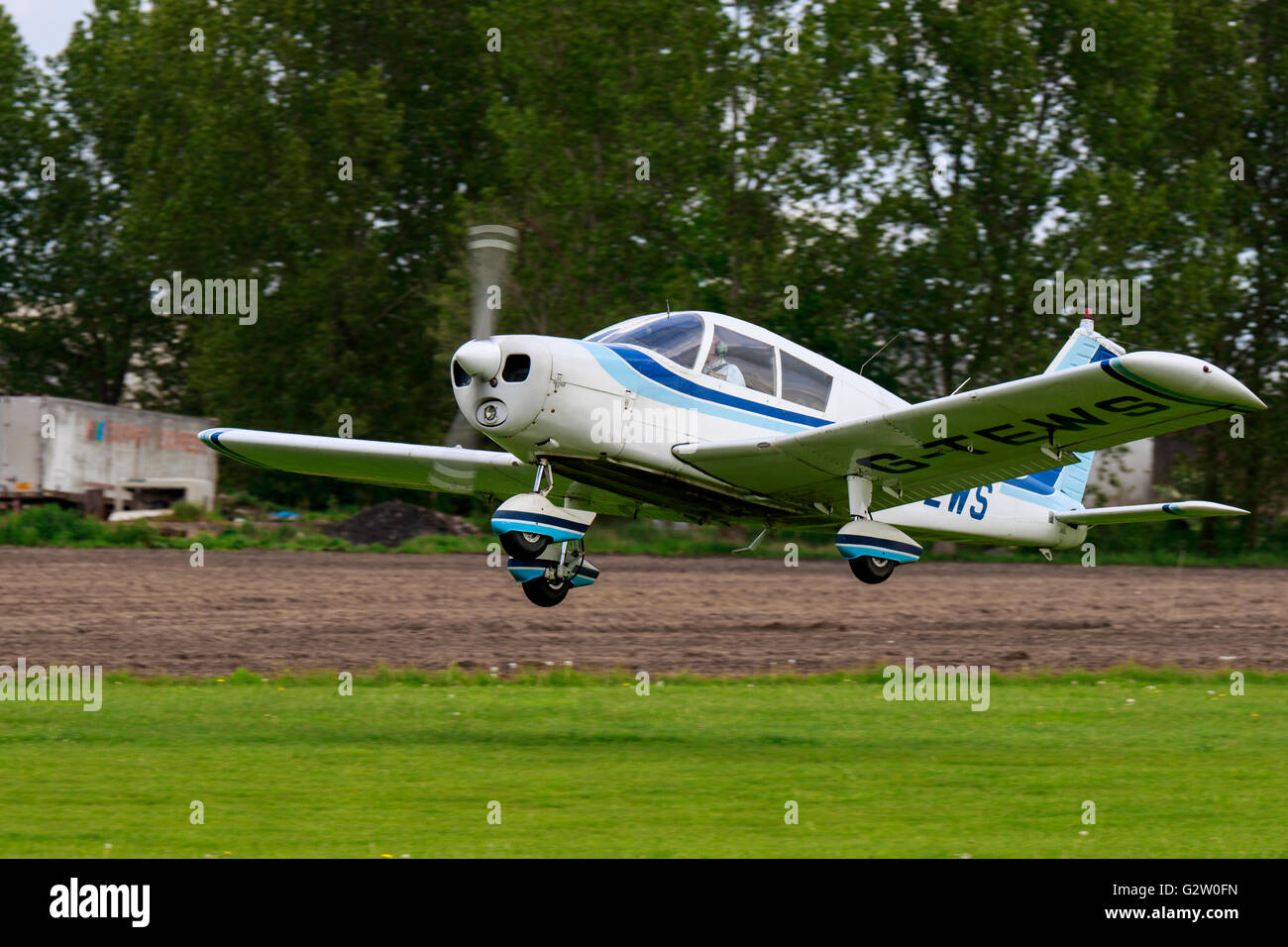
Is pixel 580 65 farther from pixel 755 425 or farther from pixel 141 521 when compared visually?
pixel 755 425

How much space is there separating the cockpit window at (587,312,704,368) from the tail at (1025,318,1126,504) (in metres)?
4.54

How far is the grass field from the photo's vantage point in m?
9.60

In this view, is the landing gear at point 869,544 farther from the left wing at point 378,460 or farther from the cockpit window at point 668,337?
the left wing at point 378,460

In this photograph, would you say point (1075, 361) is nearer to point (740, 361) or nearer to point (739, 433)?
point (740, 361)

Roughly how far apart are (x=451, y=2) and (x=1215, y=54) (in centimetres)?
2700

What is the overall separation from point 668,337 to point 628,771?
13.1ft

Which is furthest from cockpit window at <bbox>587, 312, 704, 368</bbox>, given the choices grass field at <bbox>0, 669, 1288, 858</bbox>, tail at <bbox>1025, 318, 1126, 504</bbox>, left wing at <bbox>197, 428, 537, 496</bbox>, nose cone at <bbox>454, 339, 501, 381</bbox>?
tail at <bbox>1025, 318, 1126, 504</bbox>

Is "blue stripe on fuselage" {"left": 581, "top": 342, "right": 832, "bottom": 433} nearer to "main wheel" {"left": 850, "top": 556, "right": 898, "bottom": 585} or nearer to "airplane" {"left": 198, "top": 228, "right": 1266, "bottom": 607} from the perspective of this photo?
"airplane" {"left": 198, "top": 228, "right": 1266, "bottom": 607}

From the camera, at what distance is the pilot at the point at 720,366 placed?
1338cm

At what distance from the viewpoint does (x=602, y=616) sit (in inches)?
1029

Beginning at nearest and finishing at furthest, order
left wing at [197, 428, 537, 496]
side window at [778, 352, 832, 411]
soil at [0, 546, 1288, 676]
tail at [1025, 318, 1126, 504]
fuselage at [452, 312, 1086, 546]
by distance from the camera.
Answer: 1. fuselage at [452, 312, 1086, 546]
2. side window at [778, 352, 832, 411]
3. left wing at [197, 428, 537, 496]
4. tail at [1025, 318, 1126, 504]
5. soil at [0, 546, 1288, 676]

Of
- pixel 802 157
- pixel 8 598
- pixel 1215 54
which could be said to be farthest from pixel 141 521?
pixel 1215 54

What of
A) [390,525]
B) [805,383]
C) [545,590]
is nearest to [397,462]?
[545,590]

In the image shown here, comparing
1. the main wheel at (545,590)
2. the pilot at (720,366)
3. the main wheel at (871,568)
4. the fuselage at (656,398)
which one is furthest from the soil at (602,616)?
the pilot at (720,366)
